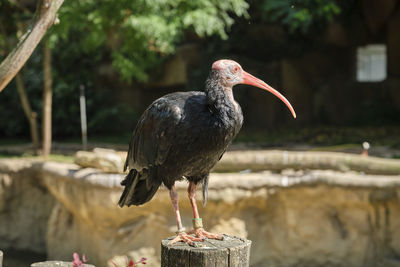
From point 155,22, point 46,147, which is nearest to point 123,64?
point 155,22

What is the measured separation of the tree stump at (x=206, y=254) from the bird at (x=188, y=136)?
91mm

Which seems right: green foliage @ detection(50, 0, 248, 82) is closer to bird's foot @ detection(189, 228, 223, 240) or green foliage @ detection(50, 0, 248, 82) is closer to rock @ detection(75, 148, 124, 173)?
rock @ detection(75, 148, 124, 173)

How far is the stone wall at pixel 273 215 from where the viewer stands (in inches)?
259

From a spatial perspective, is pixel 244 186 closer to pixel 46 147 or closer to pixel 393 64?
pixel 46 147

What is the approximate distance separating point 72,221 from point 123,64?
11.2 feet

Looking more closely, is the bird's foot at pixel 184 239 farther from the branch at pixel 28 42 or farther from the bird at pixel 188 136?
the branch at pixel 28 42

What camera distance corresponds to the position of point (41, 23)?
12.3ft

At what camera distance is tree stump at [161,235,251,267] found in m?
3.15

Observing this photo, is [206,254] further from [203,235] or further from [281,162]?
[281,162]

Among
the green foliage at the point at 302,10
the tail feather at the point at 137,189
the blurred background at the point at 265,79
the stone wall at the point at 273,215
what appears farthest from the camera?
the blurred background at the point at 265,79

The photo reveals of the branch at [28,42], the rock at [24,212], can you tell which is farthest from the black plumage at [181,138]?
the rock at [24,212]

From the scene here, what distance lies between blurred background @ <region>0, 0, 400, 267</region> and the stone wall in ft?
0.05

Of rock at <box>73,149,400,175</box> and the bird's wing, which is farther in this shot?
rock at <box>73,149,400,175</box>

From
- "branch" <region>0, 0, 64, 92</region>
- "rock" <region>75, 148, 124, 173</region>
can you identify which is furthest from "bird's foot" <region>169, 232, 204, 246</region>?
"rock" <region>75, 148, 124, 173</region>
